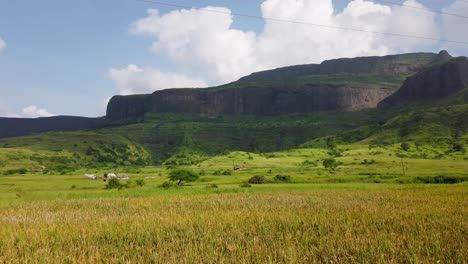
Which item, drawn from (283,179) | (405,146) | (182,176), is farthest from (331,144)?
(182,176)

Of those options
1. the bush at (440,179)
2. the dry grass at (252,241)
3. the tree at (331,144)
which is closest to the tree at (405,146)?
the tree at (331,144)

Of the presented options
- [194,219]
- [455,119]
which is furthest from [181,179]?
[455,119]

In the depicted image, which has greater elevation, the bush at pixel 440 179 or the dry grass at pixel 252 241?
the dry grass at pixel 252 241

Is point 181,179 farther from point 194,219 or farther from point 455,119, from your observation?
point 455,119

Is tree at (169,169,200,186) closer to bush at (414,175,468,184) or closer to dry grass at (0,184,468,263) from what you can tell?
bush at (414,175,468,184)

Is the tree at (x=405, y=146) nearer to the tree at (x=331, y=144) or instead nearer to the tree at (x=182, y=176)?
the tree at (x=331, y=144)

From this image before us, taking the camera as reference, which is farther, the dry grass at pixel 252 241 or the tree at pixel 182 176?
the tree at pixel 182 176

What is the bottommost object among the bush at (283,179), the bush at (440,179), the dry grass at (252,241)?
the bush at (440,179)

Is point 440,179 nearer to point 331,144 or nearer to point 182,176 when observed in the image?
point 182,176

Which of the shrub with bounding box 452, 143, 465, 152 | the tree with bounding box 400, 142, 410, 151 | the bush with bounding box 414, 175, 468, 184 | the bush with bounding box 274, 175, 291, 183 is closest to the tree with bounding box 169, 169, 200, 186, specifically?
the bush with bounding box 274, 175, 291, 183

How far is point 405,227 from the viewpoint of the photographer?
583 inches

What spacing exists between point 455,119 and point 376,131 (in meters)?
35.9

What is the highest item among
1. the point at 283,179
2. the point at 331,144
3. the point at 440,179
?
the point at 331,144

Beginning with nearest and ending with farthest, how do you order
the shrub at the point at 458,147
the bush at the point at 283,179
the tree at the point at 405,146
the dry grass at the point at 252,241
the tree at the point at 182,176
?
the dry grass at the point at 252,241 < the bush at the point at 283,179 < the tree at the point at 182,176 < the shrub at the point at 458,147 < the tree at the point at 405,146
